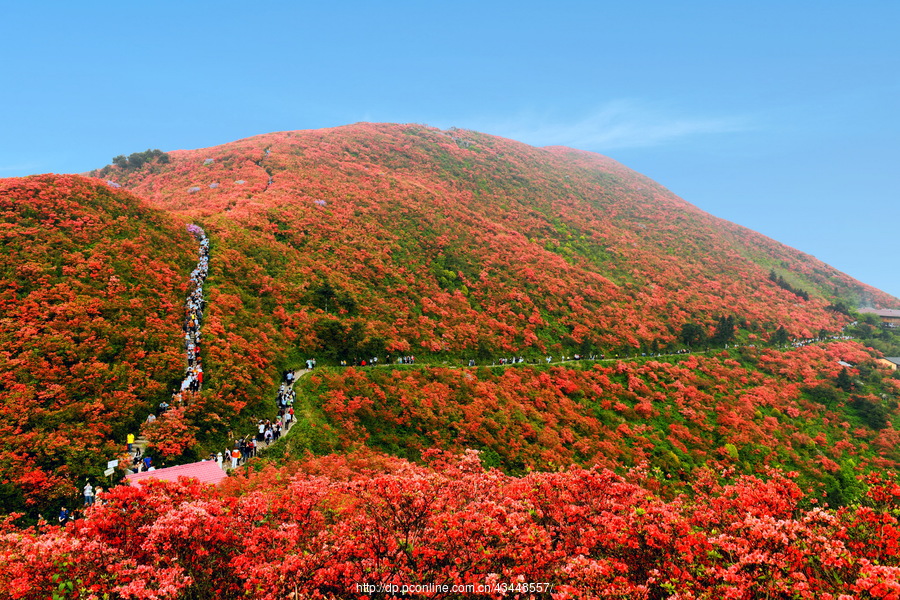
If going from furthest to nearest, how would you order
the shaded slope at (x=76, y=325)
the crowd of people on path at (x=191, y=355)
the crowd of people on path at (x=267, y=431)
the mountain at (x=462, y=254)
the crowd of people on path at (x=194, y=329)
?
the mountain at (x=462, y=254) < the crowd of people on path at (x=194, y=329) < the crowd of people on path at (x=267, y=431) < the crowd of people on path at (x=191, y=355) < the shaded slope at (x=76, y=325)

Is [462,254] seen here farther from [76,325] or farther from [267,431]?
[76,325]

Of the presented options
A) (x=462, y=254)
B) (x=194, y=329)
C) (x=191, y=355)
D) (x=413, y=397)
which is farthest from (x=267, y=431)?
(x=462, y=254)

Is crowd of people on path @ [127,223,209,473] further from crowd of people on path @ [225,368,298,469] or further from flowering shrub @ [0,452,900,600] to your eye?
flowering shrub @ [0,452,900,600]

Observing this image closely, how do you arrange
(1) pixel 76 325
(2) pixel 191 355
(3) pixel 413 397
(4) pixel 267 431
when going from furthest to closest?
(3) pixel 413 397 → (2) pixel 191 355 → (4) pixel 267 431 → (1) pixel 76 325

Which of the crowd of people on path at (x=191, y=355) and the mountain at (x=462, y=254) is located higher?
the mountain at (x=462, y=254)

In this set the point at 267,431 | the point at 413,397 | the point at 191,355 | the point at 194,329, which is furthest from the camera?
the point at 413,397

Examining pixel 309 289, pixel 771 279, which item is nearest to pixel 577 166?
pixel 771 279

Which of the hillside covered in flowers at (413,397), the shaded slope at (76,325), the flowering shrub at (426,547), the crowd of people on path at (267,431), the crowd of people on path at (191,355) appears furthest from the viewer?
the crowd of people on path at (267,431)

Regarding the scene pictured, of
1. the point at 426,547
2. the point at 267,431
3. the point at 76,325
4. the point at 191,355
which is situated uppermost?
the point at 76,325

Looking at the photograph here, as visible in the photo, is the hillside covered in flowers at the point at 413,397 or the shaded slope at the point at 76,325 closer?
the hillside covered in flowers at the point at 413,397

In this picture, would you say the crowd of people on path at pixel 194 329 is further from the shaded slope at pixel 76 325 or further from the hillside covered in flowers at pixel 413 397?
the shaded slope at pixel 76 325

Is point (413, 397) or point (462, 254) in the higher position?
point (462, 254)

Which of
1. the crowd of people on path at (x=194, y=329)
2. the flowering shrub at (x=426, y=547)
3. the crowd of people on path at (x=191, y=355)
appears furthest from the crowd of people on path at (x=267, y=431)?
the flowering shrub at (x=426, y=547)

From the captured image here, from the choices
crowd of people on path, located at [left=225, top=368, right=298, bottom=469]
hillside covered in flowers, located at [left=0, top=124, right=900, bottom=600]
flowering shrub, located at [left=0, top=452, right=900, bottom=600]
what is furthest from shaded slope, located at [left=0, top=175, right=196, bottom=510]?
crowd of people on path, located at [left=225, top=368, right=298, bottom=469]
